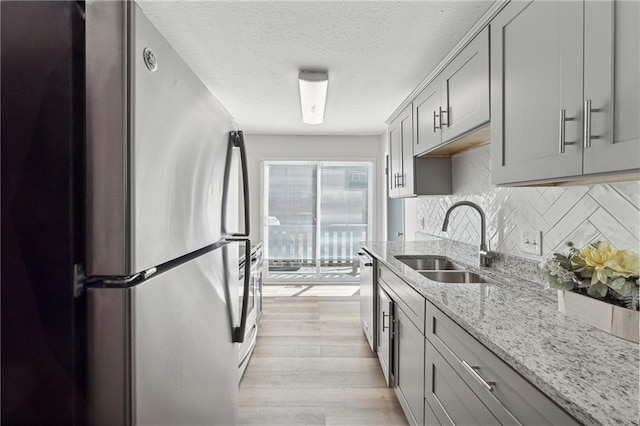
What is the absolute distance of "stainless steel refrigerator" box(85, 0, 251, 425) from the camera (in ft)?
2.19

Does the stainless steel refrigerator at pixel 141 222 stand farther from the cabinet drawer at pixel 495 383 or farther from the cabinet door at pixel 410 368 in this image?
the cabinet door at pixel 410 368

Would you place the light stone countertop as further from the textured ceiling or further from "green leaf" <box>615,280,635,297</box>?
the textured ceiling

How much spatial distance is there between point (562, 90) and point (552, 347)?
0.81 meters

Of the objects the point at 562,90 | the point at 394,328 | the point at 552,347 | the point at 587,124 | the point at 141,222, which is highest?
the point at 562,90

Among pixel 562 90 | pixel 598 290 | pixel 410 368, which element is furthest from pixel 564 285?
pixel 410 368

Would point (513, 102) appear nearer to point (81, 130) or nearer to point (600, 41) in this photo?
point (600, 41)

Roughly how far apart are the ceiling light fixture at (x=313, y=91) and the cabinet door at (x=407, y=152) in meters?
0.77

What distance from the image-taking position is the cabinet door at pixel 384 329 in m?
2.22

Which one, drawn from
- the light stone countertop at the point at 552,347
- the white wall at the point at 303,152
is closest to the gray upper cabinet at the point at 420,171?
the light stone countertop at the point at 552,347

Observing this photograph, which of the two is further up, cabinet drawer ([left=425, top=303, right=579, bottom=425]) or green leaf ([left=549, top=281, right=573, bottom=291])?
green leaf ([left=549, top=281, right=573, bottom=291])

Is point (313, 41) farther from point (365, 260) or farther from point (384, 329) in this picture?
point (384, 329)

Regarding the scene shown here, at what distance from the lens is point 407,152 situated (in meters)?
2.96

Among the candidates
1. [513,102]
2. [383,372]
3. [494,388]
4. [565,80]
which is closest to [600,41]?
[565,80]

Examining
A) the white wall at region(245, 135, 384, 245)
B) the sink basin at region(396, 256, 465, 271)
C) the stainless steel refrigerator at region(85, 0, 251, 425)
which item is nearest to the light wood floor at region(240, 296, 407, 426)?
the sink basin at region(396, 256, 465, 271)
